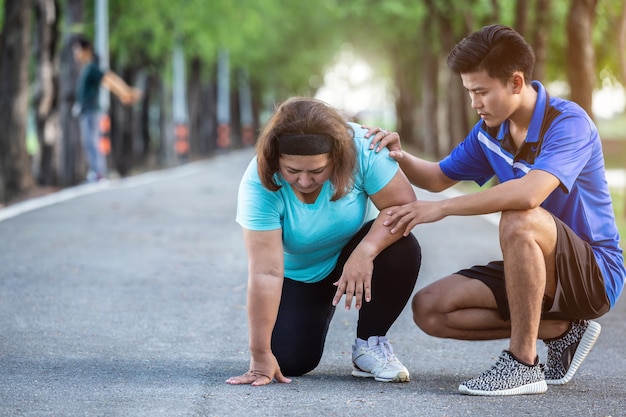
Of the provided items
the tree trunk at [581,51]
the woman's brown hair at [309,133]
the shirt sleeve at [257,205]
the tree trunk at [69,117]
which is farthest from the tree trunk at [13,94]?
the woman's brown hair at [309,133]

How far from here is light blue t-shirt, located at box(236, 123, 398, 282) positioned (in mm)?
5305

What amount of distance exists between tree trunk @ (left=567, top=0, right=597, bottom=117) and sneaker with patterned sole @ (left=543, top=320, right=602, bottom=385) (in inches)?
505

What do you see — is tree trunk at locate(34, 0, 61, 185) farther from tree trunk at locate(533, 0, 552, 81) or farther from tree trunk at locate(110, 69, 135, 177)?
tree trunk at locate(533, 0, 552, 81)

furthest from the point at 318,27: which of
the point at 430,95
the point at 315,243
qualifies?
the point at 315,243

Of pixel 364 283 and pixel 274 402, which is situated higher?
pixel 364 283

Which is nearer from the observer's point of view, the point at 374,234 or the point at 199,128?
the point at 374,234

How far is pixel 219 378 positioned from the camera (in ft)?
18.0

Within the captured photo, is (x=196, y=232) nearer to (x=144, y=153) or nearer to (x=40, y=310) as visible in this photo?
(x=40, y=310)

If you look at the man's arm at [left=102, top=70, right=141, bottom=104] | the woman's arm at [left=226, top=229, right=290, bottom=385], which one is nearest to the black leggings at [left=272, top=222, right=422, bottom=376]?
the woman's arm at [left=226, top=229, right=290, bottom=385]

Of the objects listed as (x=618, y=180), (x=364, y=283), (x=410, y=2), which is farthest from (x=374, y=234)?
(x=410, y=2)

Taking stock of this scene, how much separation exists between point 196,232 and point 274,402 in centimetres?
784

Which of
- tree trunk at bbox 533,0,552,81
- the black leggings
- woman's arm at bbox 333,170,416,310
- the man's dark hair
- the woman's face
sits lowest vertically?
the black leggings

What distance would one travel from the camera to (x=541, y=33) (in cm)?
2150

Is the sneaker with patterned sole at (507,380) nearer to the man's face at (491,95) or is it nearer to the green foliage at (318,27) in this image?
the man's face at (491,95)
